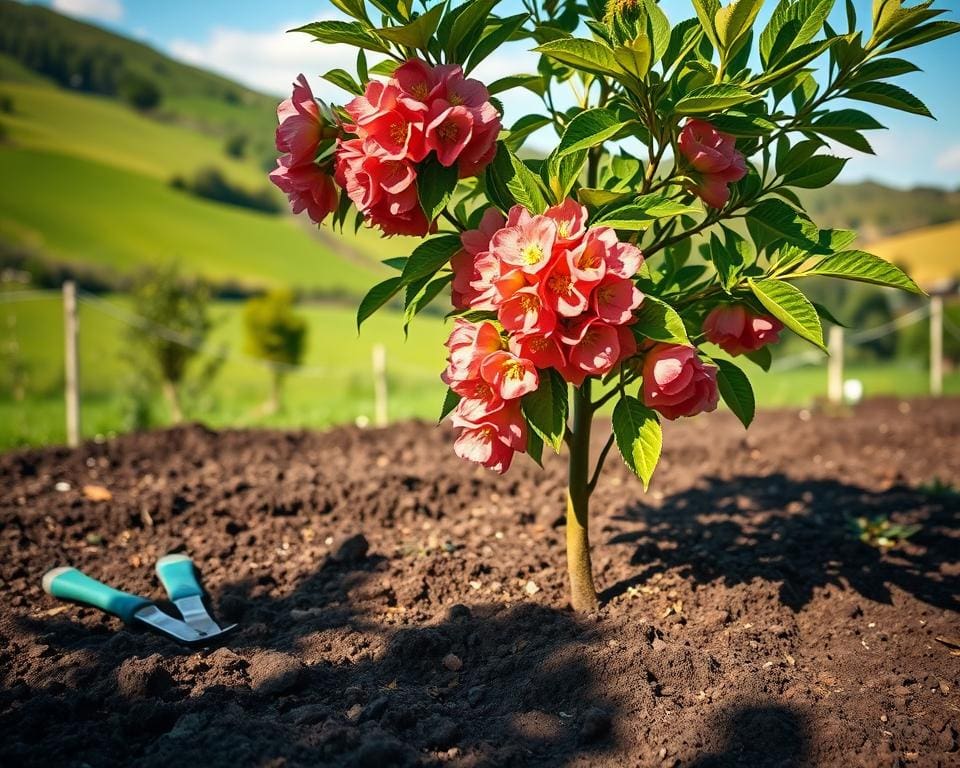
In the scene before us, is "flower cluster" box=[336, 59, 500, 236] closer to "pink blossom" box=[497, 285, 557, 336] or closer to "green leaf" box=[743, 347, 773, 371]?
"pink blossom" box=[497, 285, 557, 336]

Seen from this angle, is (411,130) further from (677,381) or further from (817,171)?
(817,171)

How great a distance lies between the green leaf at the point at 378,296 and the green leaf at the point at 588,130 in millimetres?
580

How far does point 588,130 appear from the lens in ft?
6.56

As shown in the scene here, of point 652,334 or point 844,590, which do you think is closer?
point 652,334

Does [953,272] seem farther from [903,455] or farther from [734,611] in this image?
[734,611]

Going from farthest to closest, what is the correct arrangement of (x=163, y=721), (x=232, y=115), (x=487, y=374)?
(x=232, y=115) → (x=163, y=721) → (x=487, y=374)

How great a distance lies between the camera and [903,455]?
237 inches

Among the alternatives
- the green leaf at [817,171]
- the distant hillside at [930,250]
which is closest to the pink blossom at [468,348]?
the green leaf at [817,171]

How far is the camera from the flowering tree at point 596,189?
1915 millimetres

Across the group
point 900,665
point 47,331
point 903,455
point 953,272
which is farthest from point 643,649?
point 953,272

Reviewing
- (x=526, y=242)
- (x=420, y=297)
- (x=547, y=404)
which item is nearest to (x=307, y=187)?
(x=420, y=297)

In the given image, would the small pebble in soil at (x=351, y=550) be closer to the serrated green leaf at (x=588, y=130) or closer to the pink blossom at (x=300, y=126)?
the pink blossom at (x=300, y=126)

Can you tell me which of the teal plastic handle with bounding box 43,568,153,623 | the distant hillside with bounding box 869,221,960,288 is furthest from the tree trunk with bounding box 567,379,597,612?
the distant hillside with bounding box 869,221,960,288

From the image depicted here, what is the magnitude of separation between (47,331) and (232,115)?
524 inches
